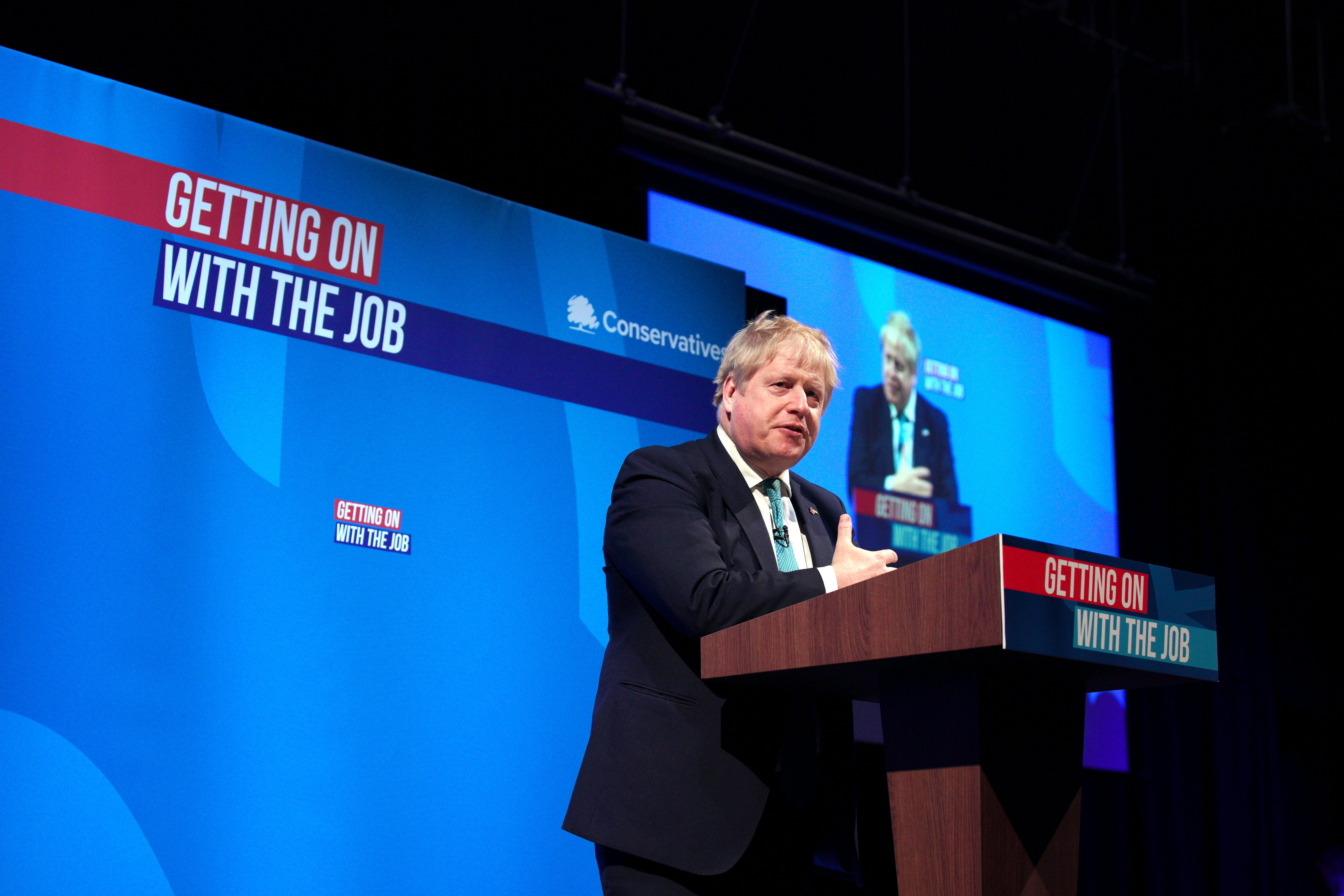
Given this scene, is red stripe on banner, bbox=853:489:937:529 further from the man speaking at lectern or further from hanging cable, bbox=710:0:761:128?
the man speaking at lectern

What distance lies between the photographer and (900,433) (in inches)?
173

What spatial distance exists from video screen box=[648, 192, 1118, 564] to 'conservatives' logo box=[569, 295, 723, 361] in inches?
26.8

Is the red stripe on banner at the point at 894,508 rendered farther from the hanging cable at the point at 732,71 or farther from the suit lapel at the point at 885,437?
the hanging cable at the point at 732,71

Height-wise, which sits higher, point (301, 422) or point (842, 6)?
point (842, 6)

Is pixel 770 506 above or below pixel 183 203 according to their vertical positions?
below

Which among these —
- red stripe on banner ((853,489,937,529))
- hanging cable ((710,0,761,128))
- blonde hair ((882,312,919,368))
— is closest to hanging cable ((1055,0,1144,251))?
blonde hair ((882,312,919,368))

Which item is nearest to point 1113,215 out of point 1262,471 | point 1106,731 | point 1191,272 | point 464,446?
point 1191,272

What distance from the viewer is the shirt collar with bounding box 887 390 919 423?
4395 millimetres

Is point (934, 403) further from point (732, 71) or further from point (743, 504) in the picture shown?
point (743, 504)

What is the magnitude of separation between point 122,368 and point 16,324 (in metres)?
0.21

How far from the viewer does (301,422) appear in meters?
2.57

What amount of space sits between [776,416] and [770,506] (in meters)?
0.14

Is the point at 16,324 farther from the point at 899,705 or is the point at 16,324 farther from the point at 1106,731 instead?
the point at 1106,731

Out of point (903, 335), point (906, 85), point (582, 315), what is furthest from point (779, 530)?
point (906, 85)
